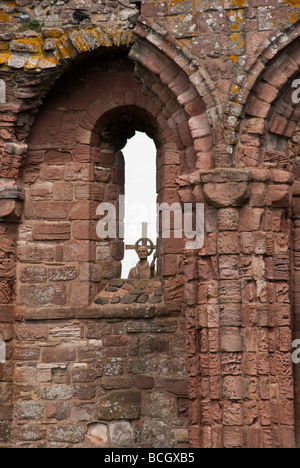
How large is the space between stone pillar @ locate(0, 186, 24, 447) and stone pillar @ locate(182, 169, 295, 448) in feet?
7.62

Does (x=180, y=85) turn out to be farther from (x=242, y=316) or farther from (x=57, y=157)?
(x=242, y=316)

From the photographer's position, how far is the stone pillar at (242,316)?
8.01 meters

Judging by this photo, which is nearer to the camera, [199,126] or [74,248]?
[199,126]

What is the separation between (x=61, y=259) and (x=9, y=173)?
1.14 metres

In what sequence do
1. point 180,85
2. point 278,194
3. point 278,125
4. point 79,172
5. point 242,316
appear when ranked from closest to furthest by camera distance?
point 242,316 → point 278,194 → point 278,125 → point 180,85 → point 79,172

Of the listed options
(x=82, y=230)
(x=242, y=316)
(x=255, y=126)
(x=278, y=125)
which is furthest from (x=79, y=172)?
(x=242, y=316)

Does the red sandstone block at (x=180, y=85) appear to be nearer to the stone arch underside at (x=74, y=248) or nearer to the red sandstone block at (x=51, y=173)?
the stone arch underside at (x=74, y=248)

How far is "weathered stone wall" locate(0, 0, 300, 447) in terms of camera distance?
320 inches

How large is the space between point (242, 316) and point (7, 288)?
2.95m

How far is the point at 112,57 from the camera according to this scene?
9.98 metres

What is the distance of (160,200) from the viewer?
33.1 ft

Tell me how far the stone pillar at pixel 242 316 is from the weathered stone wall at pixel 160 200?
1 cm

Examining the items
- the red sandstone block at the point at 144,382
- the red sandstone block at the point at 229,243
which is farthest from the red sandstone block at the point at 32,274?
the red sandstone block at the point at 229,243
